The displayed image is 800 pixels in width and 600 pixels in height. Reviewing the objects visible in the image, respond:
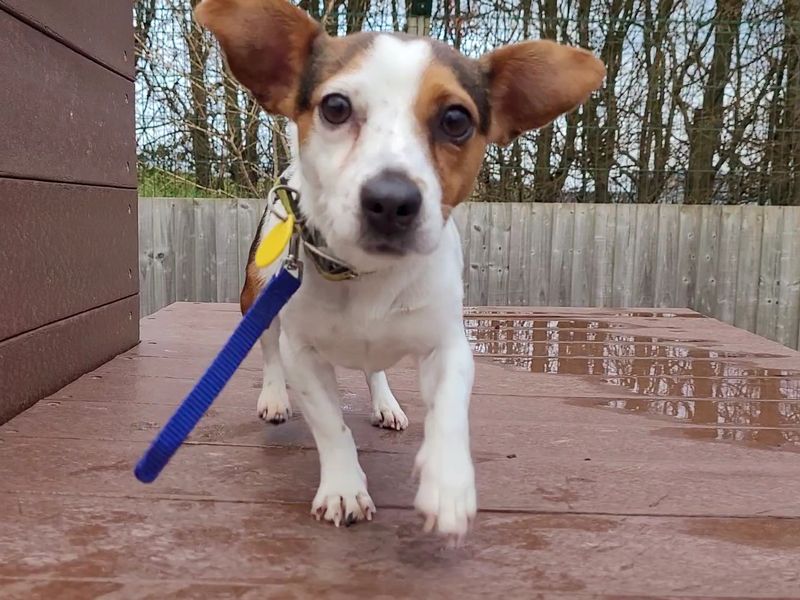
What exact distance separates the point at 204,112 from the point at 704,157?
3752mm

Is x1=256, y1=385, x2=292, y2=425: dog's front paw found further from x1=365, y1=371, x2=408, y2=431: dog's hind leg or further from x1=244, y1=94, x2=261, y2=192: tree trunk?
x1=244, y1=94, x2=261, y2=192: tree trunk

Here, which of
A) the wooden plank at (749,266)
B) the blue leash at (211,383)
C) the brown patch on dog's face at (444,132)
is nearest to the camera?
the blue leash at (211,383)

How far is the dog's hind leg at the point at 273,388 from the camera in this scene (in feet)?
7.55

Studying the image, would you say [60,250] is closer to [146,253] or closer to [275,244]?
[275,244]

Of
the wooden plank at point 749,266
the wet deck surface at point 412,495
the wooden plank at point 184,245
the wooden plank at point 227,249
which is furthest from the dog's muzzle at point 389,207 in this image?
the wooden plank at point 749,266

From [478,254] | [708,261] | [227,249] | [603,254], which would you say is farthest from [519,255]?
[227,249]

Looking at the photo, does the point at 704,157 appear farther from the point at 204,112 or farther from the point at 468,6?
the point at 204,112

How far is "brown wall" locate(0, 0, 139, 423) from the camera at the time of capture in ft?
7.01

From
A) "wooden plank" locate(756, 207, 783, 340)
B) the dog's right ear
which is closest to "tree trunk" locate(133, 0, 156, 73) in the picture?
the dog's right ear

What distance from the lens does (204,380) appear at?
1.31 m

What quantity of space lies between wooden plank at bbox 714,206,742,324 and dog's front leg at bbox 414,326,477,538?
457 centimetres

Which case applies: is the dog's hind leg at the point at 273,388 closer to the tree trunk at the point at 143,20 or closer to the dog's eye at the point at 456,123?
the dog's eye at the point at 456,123

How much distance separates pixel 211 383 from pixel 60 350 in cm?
141

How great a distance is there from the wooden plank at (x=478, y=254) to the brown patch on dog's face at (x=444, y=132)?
3.85 metres
